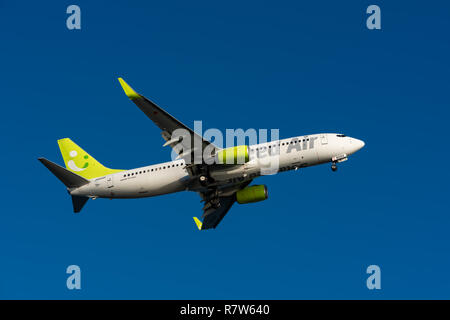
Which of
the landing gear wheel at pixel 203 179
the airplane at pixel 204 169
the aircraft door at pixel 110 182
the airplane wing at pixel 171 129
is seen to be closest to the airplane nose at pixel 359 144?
the airplane at pixel 204 169

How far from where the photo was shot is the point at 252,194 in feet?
206

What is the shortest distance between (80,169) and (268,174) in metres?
20.8

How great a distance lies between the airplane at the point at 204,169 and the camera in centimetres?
5550

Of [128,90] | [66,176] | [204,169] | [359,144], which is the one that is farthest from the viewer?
[66,176]

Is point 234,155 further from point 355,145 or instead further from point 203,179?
point 355,145

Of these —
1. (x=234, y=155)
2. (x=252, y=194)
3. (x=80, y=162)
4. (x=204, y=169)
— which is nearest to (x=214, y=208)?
(x=252, y=194)

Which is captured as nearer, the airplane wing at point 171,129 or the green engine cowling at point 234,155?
the airplane wing at point 171,129

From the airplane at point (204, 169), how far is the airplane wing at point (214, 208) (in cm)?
18

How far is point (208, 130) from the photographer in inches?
2234

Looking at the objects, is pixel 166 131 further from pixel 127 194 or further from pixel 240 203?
pixel 240 203

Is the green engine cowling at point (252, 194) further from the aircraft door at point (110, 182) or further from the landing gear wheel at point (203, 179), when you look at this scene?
the aircraft door at point (110, 182)

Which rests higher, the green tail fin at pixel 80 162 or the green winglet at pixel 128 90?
the green winglet at pixel 128 90

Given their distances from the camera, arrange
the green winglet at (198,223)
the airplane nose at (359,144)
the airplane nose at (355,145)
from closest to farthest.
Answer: the airplane nose at (355,145) < the airplane nose at (359,144) < the green winglet at (198,223)

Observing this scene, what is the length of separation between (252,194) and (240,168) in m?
6.52
